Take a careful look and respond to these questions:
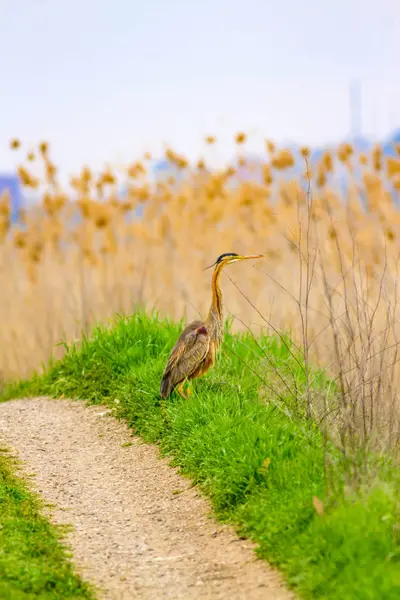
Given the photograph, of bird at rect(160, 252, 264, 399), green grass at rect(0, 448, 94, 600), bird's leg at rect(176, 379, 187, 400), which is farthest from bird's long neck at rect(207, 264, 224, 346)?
green grass at rect(0, 448, 94, 600)

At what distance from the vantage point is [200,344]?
643 cm

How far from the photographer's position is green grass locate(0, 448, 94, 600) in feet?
14.5

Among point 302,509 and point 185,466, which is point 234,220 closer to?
point 185,466

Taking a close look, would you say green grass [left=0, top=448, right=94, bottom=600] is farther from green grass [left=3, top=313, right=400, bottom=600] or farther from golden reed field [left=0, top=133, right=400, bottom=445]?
golden reed field [left=0, top=133, right=400, bottom=445]

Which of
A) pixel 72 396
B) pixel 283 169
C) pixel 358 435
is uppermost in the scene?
pixel 283 169

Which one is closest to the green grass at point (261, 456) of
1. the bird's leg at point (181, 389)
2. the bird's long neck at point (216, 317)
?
the bird's leg at point (181, 389)

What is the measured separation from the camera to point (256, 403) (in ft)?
21.2

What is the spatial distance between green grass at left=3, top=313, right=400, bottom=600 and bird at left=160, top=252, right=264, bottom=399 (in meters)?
0.22

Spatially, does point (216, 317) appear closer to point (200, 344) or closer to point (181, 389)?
point (200, 344)

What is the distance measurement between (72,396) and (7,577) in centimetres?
399

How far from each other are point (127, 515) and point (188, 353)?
127 cm

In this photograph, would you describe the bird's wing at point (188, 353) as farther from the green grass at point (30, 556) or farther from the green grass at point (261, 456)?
the green grass at point (30, 556)

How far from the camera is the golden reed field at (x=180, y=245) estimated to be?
9.94m

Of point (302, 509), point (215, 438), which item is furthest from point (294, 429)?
point (302, 509)
